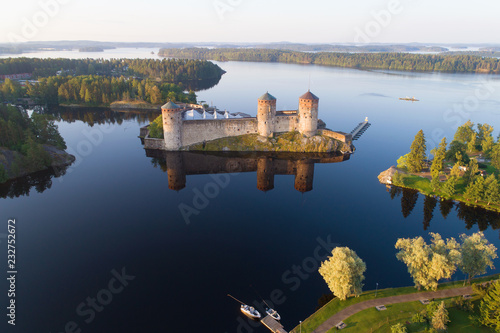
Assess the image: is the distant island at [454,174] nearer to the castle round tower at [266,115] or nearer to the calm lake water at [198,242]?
the calm lake water at [198,242]

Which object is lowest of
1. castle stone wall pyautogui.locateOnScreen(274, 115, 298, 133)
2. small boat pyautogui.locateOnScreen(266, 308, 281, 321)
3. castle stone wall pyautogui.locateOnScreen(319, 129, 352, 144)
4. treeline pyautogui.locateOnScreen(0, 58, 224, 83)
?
small boat pyautogui.locateOnScreen(266, 308, 281, 321)

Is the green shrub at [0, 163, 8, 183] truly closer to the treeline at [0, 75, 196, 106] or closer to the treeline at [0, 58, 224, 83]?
the treeline at [0, 75, 196, 106]

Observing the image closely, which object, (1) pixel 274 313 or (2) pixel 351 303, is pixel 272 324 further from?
(2) pixel 351 303

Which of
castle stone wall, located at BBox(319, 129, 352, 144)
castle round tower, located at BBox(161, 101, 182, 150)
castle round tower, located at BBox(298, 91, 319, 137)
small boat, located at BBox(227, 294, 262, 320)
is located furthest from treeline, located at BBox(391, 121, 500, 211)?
castle round tower, located at BBox(161, 101, 182, 150)

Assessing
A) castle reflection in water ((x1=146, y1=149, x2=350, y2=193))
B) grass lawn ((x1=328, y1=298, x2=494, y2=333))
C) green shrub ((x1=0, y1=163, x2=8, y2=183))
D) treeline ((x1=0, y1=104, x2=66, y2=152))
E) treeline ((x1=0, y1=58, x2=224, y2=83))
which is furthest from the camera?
treeline ((x1=0, y1=58, x2=224, y2=83))

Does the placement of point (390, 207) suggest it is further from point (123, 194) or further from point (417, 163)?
point (123, 194)

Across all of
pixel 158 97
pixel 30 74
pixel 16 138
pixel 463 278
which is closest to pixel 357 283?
pixel 463 278

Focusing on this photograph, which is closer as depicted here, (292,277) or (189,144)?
(292,277)
